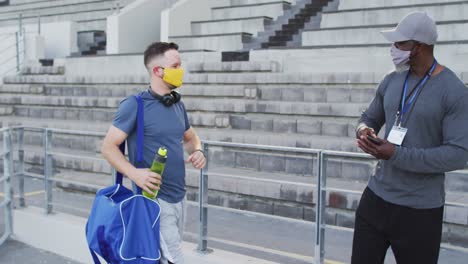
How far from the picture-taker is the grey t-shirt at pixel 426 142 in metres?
2.44

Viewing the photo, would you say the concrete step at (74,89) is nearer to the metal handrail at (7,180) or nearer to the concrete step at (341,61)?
the concrete step at (341,61)

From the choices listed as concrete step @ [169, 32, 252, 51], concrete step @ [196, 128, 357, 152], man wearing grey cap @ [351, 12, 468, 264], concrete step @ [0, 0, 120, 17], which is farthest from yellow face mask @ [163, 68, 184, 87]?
concrete step @ [0, 0, 120, 17]

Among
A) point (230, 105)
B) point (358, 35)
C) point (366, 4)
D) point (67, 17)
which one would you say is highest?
point (67, 17)

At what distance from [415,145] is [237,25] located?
9955 mm

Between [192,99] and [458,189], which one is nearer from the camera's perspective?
[458,189]

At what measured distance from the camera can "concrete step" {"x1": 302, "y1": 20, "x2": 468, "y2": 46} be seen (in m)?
8.46

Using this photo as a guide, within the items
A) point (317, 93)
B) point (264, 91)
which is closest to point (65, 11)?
point (264, 91)

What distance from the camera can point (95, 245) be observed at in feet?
9.58

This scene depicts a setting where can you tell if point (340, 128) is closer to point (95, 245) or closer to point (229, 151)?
point (229, 151)

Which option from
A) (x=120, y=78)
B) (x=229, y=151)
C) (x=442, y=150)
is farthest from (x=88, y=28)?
(x=442, y=150)

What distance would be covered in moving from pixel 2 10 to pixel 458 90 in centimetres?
2188

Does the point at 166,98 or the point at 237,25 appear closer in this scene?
the point at 166,98

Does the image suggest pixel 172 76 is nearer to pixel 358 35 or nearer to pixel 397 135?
pixel 397 135

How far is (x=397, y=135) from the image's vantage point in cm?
258
